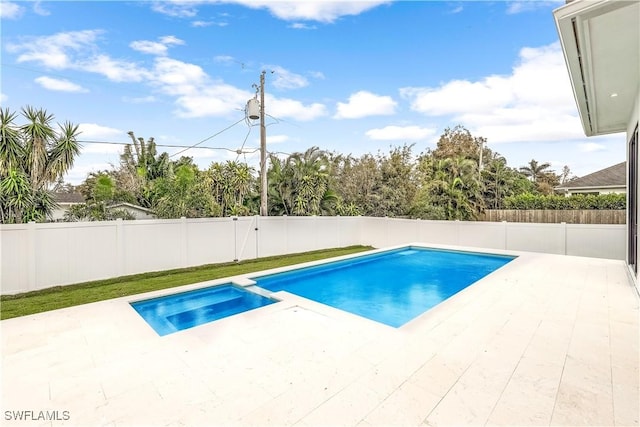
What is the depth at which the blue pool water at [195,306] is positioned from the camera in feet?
15.2

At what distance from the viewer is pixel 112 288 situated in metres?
6.29

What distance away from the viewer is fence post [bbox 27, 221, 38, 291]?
608 centimetres

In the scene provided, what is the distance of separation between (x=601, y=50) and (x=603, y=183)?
16759mm

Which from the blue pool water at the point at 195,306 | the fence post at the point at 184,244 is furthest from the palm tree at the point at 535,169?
the blue pool water at the point at 195,306

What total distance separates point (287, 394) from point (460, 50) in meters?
12.5

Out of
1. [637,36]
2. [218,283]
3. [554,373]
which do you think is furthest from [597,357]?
[218,283]

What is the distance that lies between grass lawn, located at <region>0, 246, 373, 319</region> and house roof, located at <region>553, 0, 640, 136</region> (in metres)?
6.86

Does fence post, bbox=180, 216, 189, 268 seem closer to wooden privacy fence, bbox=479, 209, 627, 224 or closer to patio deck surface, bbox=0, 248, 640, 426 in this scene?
patio deck surface, bbox=0, 248, 640, 426

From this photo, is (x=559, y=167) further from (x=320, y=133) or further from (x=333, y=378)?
(x=333, y=378)

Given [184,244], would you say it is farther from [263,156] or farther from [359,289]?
[359,289]

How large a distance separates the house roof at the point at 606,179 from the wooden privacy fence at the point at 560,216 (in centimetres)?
684

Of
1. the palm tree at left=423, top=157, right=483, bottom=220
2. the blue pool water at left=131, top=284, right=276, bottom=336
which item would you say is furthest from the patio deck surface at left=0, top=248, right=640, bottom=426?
the palm tree at left=423, top=157, right=483, bottom=220

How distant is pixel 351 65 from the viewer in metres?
12.1

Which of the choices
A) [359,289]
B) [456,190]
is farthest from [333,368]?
[456,190]
